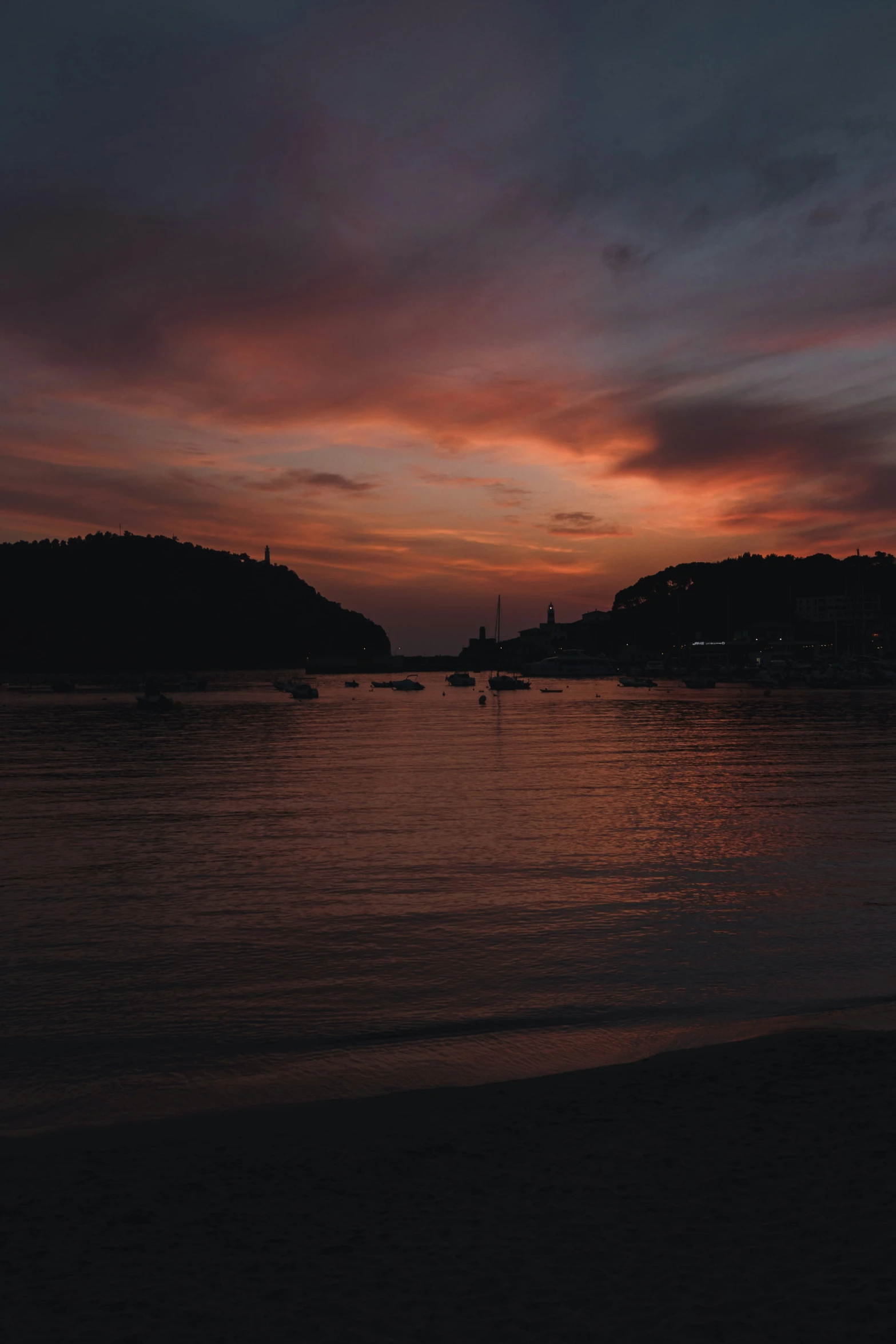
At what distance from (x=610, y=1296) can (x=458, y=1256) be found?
32.5 inches

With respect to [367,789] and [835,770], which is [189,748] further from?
[835,770]

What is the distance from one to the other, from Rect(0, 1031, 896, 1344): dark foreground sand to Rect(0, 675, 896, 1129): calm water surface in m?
1.14

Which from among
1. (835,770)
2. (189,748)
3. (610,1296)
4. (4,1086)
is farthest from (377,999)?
(189,748)

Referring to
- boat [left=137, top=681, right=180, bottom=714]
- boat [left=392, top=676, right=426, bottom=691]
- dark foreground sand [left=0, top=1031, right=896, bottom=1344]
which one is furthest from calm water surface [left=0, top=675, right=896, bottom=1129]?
boat [left=392, top=676, right=426, bottom=691]

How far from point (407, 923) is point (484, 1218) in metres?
8.90

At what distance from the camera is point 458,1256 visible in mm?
4957

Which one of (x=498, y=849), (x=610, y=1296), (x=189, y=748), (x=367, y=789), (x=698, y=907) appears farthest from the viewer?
(x=189, y=748)

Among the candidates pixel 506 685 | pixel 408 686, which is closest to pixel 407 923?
pixel 506 685

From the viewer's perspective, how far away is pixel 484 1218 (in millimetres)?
5336

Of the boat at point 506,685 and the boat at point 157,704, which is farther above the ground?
the boat at point 506,685

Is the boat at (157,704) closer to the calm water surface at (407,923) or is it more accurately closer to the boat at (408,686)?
the calm water surface at (407,923)

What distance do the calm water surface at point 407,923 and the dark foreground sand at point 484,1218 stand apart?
1.14 meters

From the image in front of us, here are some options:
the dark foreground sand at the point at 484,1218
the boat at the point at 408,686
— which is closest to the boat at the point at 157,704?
the boat at the point at 408,686

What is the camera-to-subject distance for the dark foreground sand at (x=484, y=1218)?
14.6ft
